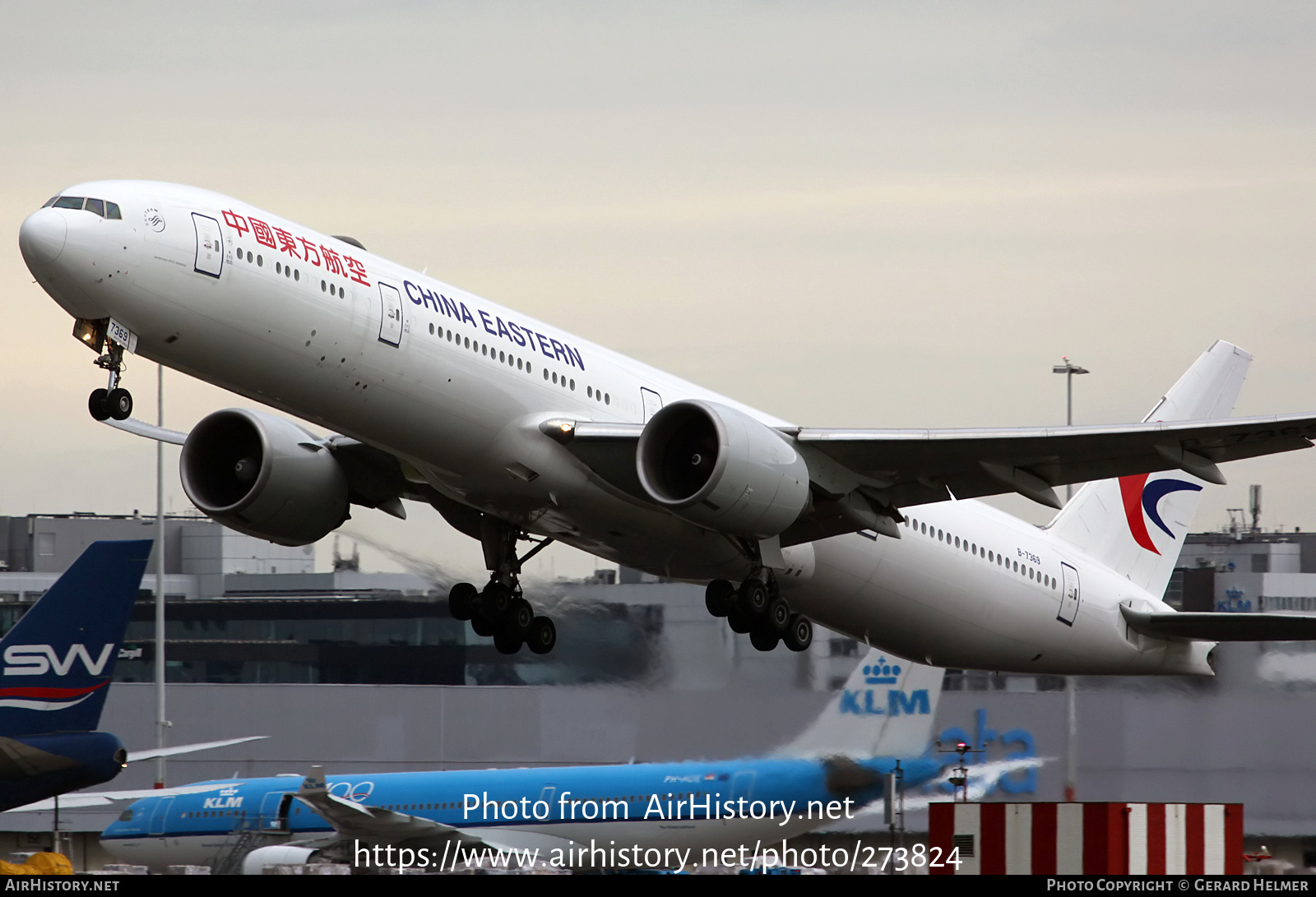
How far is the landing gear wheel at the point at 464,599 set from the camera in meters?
24.7

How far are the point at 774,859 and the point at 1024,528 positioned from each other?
→ 7.07 m

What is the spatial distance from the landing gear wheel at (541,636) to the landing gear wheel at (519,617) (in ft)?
0.28

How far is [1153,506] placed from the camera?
30.2m

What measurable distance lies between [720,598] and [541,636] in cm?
367

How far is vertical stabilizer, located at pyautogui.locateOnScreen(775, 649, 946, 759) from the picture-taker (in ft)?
85.8

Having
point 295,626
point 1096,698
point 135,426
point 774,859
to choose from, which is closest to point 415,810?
point 774,859

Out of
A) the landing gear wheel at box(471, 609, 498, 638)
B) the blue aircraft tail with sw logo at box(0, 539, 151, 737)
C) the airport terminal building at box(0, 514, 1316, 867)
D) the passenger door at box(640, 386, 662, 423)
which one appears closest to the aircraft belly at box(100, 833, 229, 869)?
the blue aircraft tail with sw logo at box(0, 539, 151, 737)

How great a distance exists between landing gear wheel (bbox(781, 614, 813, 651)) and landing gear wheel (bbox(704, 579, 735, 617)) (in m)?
0.99

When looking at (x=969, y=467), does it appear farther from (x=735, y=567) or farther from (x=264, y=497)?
(x=264, y=497)

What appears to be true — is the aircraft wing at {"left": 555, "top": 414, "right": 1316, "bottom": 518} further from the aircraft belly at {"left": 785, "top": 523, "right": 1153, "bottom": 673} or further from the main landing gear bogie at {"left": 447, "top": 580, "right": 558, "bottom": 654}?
the main landing gear bogie at {"left": 447, "top": 580, "right": 558, "bottom": 654}

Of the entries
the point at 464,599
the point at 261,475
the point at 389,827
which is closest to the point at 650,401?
the point at 464,599

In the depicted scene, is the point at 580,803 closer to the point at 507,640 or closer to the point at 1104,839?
the point at 507,640

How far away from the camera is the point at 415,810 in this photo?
2664 cm

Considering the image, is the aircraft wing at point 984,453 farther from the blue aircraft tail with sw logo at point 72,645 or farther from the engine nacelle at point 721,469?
the blue aircraft tail with sw logo at point 72,645
